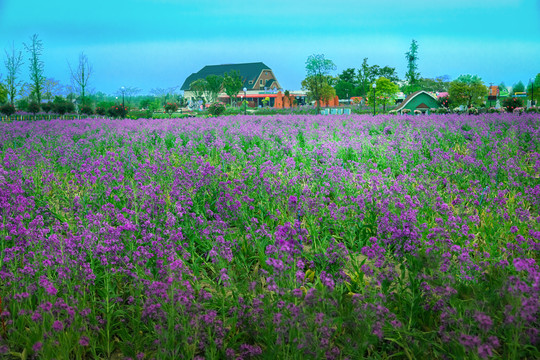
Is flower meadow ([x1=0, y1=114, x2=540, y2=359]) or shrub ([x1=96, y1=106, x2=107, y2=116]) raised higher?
shrub ([x1=96, y1=106, x2=107, y2=116])

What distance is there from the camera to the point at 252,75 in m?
95.0

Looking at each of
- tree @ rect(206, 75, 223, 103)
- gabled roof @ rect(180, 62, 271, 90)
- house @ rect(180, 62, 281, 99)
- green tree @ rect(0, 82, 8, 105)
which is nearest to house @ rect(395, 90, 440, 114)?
tree @ rect(206, 75, 223, 103)

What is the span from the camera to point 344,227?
4.46 metres

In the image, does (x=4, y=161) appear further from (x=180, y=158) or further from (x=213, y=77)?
(x=213, y=77)

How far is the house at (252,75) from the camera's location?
308 ft

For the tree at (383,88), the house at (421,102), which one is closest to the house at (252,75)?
the tree at (383,88)

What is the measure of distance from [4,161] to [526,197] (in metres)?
8.14

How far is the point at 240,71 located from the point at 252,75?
4902 millimetres

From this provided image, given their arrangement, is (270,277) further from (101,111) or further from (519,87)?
(519,87)

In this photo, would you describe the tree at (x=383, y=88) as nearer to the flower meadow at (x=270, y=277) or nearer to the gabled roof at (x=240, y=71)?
the gabled roof at (x=240, y=71)

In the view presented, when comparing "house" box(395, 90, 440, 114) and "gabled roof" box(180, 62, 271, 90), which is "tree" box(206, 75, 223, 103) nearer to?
"gabled roof" box(180, 62, 271, 90)

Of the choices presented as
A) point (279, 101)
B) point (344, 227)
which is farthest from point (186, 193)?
point (279, 101)

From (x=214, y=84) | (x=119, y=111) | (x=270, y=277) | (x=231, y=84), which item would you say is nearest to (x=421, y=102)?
(x=231, y=84)

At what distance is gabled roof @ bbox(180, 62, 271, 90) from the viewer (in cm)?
9488
